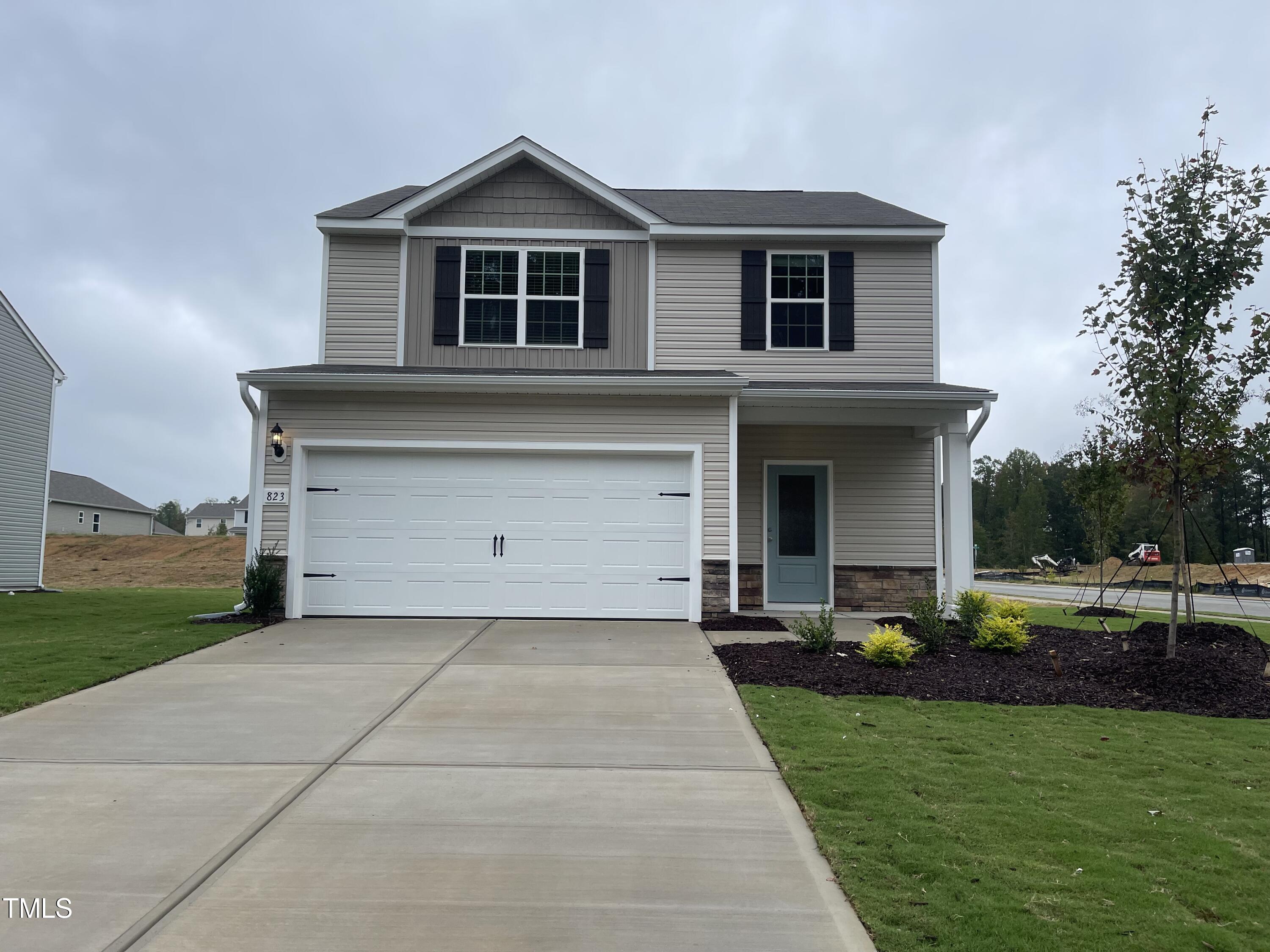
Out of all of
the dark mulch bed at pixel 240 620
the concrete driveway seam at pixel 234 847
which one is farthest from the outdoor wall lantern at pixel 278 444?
the concrete driveway seam at pixel 234 847

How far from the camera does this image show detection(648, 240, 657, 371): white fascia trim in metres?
11.9

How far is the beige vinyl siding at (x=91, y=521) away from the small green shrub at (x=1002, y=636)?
139ft

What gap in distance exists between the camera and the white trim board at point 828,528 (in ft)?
39.1

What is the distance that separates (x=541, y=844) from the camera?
3.41 meters

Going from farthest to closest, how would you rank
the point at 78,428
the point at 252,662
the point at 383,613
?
1. the point at 78,428
2. the point at 383,613
3. the point at 252,662

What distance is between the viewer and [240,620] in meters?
9.68

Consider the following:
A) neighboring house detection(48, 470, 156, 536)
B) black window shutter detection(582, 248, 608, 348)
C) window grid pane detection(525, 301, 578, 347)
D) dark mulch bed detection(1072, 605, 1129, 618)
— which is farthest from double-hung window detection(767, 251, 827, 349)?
neighboring house detection(48, 470, 156, 536)

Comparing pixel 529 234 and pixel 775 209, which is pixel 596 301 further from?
pixel 775 209

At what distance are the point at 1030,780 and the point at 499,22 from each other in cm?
1629

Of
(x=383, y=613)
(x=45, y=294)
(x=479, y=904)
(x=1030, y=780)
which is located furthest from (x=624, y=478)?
(x=45, y=294)

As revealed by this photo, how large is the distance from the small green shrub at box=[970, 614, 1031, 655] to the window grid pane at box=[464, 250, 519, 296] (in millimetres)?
7996

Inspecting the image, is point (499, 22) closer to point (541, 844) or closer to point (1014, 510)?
point (541, 844)

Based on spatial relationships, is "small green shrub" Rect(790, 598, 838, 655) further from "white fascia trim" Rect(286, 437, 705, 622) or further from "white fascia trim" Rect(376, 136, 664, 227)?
"white fascia trim" Rect(376, 136, 664, 227)

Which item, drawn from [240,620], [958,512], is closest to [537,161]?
[240,620]
